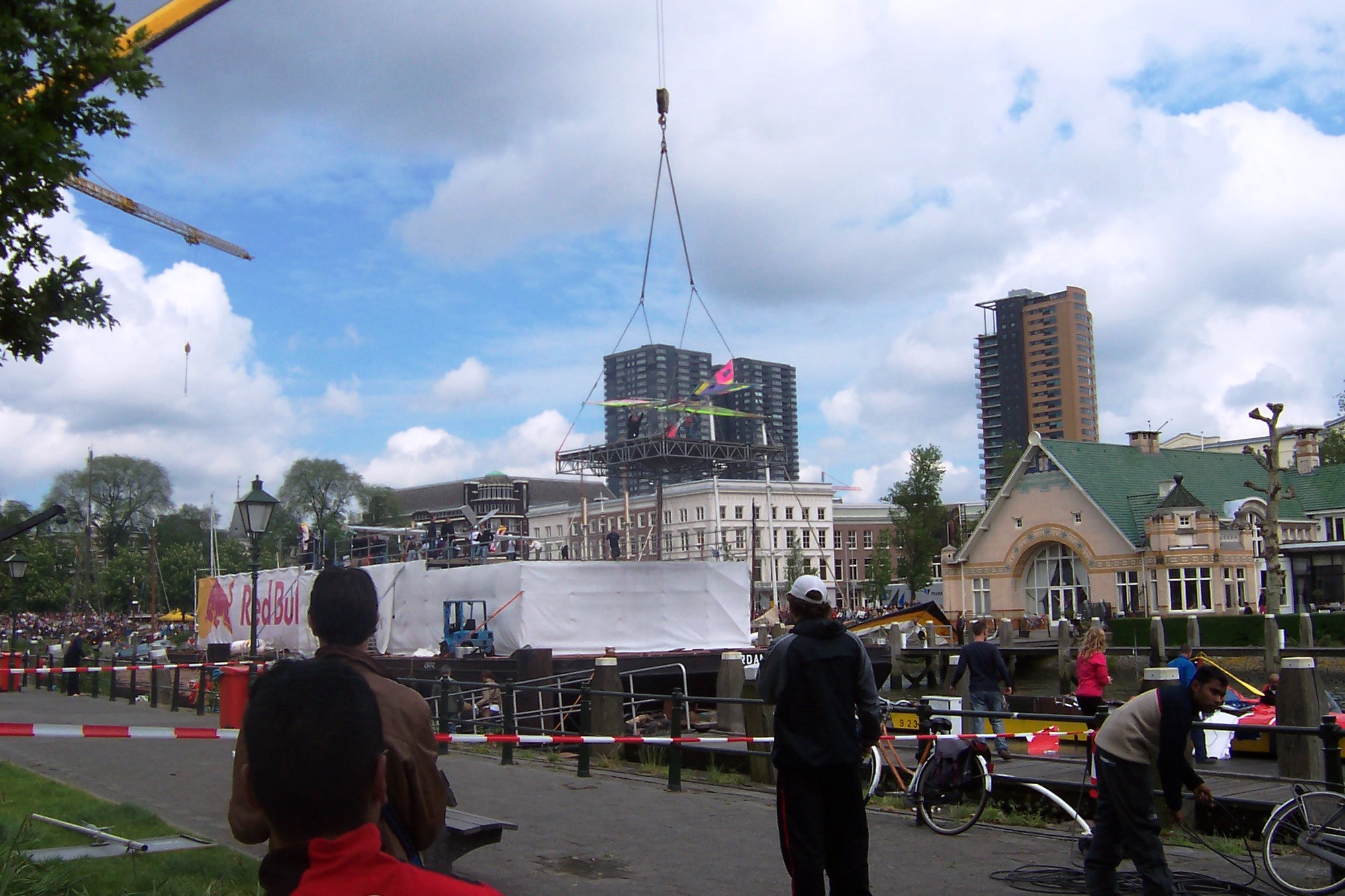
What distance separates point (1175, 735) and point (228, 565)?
94.7 meters

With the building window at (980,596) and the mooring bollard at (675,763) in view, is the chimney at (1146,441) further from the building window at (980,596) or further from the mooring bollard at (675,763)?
the mooring bollard at (675,763)

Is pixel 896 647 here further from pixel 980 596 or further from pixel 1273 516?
pixel 980 596

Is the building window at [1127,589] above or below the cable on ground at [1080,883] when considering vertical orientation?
above

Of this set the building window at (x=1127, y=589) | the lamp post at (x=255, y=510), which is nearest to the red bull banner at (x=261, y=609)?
the lamp post at (x=255, y=510)

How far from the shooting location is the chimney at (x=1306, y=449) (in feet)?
225

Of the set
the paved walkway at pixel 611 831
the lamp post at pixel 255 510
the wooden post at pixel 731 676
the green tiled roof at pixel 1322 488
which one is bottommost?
the paved walkway at pixel 611 831

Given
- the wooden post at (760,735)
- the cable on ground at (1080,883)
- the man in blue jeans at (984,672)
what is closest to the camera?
the cable on ground at (1080,883)

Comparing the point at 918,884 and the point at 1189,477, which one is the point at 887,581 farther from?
the point at 918,884

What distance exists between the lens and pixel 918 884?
8.00 m

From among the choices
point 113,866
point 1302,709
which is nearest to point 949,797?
point 1302,709

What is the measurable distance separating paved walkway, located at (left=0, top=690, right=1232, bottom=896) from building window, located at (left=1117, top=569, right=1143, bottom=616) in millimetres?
53733

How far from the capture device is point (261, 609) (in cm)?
3688

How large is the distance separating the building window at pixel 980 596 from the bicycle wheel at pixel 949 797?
60766 mm

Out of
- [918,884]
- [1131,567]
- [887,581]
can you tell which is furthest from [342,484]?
[918,884]
